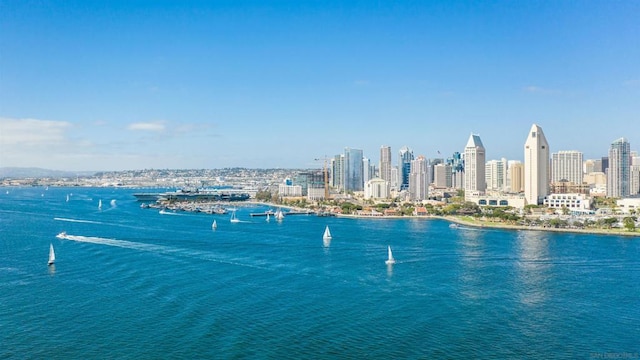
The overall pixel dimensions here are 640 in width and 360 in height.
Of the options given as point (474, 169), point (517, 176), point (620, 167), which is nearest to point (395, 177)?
point (517, 176)

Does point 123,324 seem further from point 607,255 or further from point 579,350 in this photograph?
point 607,255

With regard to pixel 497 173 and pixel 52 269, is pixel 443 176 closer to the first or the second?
pixel 497 173

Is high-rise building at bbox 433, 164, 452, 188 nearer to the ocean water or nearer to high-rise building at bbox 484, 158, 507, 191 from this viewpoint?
high-rise building at bbox 484, 158, 507, 191

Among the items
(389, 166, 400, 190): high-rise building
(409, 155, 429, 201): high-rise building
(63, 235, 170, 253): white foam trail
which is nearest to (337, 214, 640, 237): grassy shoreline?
(409, 155, 429, 201): high-rise building

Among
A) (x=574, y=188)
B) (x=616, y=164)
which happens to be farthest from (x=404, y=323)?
(x=616, y=164)

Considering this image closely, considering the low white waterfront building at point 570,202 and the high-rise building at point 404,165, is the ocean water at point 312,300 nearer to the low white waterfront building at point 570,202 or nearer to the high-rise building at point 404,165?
the low white waterfront building at point 570,202

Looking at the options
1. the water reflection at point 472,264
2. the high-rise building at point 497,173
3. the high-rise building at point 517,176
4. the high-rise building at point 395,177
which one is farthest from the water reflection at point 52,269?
the high-rise building at point 395,177
